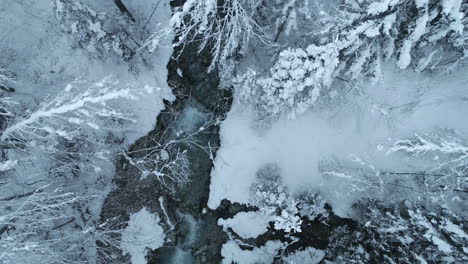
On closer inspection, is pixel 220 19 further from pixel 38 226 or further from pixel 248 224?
pixel 38 226

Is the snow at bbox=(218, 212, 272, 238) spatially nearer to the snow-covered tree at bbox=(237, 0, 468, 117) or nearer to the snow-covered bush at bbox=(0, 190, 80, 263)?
the snow-covered tree at bbox=(237, 0, 468, 117)

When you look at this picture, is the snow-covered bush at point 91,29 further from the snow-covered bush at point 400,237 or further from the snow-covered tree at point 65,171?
the snow-covered bush at point 400,237

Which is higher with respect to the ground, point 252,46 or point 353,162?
point 252,46

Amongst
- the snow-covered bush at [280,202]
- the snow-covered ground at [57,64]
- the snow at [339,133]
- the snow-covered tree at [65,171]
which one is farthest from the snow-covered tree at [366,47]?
the snow-covered tree at [65,171]

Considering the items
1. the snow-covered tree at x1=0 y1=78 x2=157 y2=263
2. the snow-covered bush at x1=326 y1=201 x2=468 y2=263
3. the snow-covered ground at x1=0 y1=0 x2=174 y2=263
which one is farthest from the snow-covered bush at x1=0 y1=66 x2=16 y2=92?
the snow-covered bush at x1=326 y1=201 x2=468 y2=263

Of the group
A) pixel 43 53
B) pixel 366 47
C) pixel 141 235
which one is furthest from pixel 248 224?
pixel 43 53

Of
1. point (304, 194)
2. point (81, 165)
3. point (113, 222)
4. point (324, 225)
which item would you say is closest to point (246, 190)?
point (304, 194)

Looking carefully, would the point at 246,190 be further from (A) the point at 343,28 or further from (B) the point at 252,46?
(A) the point at 343,28
